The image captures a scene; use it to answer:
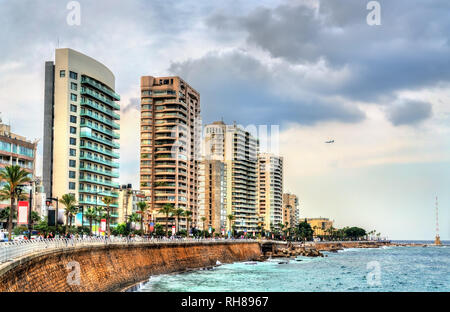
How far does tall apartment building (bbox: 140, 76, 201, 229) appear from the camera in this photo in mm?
173750

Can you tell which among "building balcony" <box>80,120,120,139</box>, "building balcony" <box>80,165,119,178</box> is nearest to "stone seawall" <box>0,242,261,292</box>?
"building balcony" <box>80,165,119,178</box>

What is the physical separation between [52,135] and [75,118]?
6.80 meters

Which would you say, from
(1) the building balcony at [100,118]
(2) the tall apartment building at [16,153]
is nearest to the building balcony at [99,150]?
(1) the building balcony at [100,118]

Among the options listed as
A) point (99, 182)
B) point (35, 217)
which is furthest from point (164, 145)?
point (35, 217)

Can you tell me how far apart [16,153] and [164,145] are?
72.2m

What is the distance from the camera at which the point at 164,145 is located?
17412 centimetres

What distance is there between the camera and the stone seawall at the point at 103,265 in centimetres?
3098

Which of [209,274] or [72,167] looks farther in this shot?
[72,167]

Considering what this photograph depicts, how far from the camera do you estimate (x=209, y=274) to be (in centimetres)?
8281

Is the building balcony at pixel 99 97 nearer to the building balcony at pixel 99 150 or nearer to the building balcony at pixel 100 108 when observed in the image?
the building balcony at pixel 100 108

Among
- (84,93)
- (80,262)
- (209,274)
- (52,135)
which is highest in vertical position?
(84,93)
